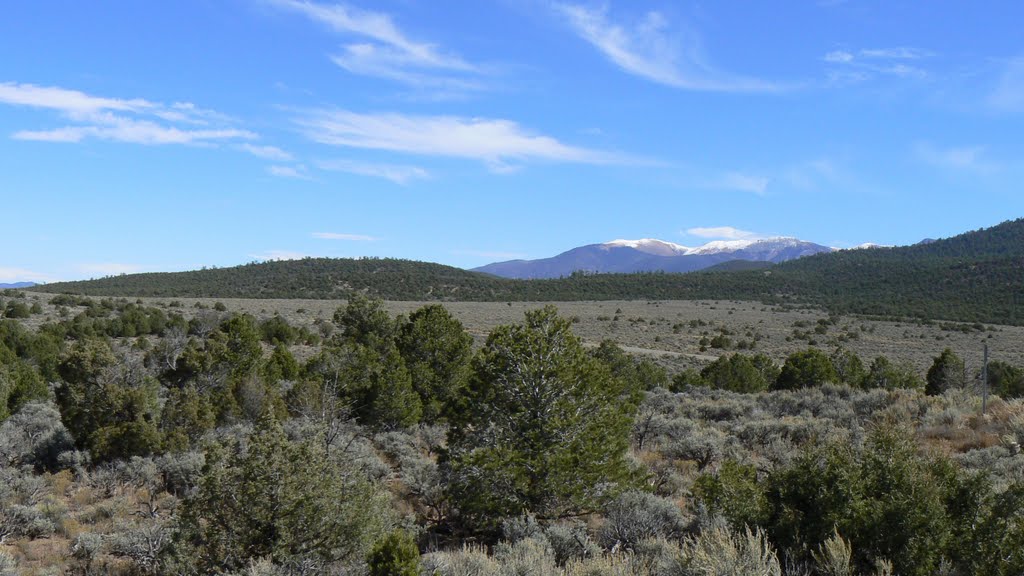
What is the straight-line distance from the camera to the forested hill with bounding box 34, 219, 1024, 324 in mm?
80062

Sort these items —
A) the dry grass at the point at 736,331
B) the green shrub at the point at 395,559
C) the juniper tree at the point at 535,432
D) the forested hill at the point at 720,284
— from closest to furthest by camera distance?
the green shrub at the point at 395,559 → the juniper tree at the point at 535,432 → the dry grass at the point at 736,331 → the forested hill at the point at 720,284

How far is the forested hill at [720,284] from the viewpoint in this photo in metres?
80.1

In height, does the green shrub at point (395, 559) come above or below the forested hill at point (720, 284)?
below

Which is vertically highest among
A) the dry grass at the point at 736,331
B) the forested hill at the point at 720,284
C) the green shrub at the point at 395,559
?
the forested hill at the point at 720,284

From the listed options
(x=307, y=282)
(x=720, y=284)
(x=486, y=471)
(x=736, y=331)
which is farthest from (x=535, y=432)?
(x=720, y=284)

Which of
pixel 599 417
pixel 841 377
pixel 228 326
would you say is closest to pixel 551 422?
pixel 599 417

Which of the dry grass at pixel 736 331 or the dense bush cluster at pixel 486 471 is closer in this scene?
the dense bush cluster at pixel 486 471

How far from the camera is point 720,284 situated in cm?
11369

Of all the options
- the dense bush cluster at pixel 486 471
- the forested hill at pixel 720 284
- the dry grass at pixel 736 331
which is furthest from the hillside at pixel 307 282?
the dense bush cluster at pixel 486 471

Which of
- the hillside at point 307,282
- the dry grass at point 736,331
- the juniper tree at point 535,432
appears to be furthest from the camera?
the hillside at point 307,282

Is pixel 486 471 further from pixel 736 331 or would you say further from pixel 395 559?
pixel 736 331

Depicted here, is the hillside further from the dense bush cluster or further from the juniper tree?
the juniper tree

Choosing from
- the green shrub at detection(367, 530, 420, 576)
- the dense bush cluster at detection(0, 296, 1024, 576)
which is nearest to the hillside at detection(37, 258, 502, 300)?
the dense bush cluster at detection(0, 296, 1024, 576)

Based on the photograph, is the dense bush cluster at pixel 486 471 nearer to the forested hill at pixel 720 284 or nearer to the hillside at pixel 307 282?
the forested hill at pixel 720 284
